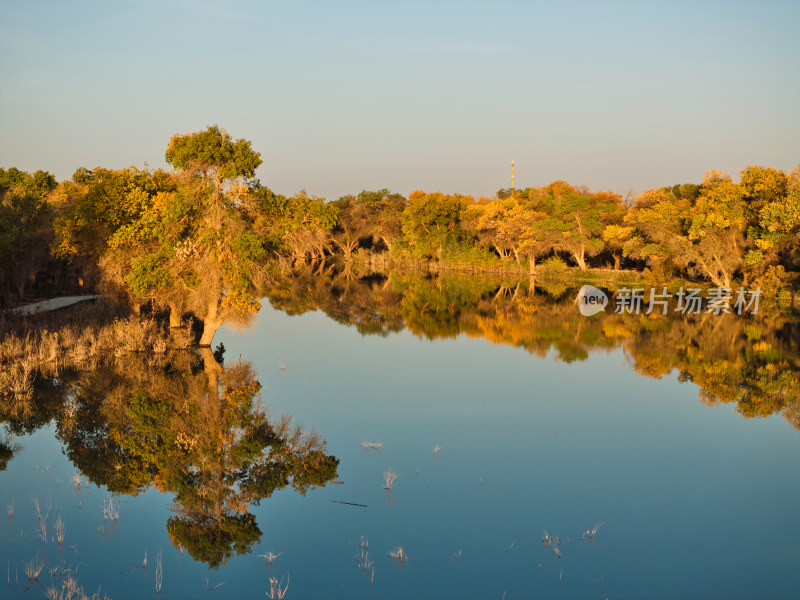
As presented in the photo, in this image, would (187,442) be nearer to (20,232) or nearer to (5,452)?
(5,452)

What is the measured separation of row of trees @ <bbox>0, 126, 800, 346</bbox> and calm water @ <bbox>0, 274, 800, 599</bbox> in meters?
3.39

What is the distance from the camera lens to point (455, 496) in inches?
416

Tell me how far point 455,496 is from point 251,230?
11790mm

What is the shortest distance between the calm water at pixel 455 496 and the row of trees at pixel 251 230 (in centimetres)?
339

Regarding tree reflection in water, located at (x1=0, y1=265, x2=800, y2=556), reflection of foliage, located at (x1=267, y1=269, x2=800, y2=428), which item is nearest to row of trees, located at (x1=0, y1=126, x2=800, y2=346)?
tree reflection in water, located at (x1=0, y1=265, x2=800, y2=556)

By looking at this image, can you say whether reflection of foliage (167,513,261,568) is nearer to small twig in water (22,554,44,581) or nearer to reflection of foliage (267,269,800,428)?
small twig in water (22,554,44,581)

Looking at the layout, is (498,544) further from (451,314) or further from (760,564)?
(451,314)

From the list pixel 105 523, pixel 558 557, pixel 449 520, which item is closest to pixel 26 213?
pixel 105 523

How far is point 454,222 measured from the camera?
63.5 metres

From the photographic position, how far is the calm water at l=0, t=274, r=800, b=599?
322 inches

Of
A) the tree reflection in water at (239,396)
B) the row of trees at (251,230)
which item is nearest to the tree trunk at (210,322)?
the row of trees at (251,230)

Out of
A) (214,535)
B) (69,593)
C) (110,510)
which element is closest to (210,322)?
(110,510)

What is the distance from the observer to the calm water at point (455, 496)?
8180 millimetres

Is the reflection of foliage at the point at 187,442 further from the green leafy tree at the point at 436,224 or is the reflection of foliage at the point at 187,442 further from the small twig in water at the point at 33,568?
the green leafy tree at the point at 436,224
